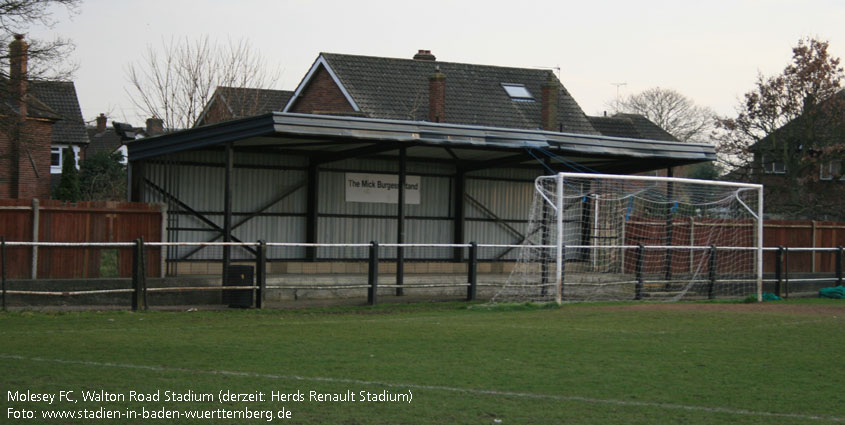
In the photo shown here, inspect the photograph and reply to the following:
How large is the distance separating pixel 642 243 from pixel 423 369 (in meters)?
14.6

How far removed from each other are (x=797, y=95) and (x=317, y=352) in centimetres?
3772

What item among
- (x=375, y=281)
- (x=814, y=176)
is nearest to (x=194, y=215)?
(x=375, y=281)

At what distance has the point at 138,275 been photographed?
→ 1588cm

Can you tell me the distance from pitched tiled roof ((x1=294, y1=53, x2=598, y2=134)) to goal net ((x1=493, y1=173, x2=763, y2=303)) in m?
11.3

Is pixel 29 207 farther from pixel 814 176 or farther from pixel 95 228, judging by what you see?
pixel 814 176

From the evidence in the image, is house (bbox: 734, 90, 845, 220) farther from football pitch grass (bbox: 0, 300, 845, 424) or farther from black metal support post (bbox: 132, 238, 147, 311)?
black metal support post (bbox: 132, 238, 147, 311)

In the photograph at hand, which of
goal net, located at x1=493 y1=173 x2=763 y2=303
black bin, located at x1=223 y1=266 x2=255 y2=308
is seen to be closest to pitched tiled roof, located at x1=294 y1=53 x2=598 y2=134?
goal net, located at x1=493 y1=173 x2=763 y2=303

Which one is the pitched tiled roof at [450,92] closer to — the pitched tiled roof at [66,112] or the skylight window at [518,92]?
the skylight window at [518,92]

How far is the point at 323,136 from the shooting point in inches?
713

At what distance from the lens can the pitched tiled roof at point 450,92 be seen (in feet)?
116

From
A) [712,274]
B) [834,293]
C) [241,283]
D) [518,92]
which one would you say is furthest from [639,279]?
[518,92]

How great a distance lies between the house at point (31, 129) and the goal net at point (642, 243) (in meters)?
15.5

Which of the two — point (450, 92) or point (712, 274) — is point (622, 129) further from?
point (712, 274)

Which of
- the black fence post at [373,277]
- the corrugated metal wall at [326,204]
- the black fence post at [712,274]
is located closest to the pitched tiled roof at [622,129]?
the corrugated metal wall at [326,204]
